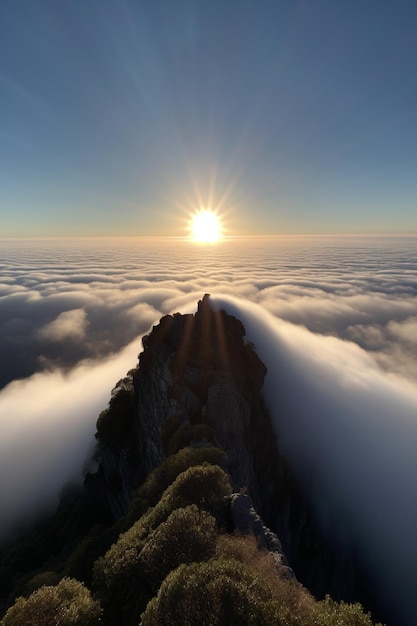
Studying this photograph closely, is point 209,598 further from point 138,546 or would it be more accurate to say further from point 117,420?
point 117,420

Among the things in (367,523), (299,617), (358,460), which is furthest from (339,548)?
(299,617)

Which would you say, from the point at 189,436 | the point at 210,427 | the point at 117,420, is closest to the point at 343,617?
the point at 189,436

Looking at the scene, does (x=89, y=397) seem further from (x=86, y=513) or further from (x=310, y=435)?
(x=310, y=435)

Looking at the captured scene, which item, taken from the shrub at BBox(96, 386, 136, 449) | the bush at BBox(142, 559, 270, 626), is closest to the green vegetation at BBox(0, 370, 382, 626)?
the bush at BBox(142, 559, 270, 626)

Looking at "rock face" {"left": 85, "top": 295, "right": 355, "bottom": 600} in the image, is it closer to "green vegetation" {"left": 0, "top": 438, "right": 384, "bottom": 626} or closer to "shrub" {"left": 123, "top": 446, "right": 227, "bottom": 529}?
"shrub" {"left": 123, "top": 446, "right": 227, "bottom": 529}

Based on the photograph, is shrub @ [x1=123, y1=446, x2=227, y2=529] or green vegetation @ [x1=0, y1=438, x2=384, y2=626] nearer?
green vegetation @ [x1=0, y1=438, x2=384, y2=626]

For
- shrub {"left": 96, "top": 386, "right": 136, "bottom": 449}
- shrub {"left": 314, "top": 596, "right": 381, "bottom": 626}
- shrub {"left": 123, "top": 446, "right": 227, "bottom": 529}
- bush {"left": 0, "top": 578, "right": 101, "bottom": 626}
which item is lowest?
shrub {"left": 96, "top": 386, "right": 136, "bottom": 449}
